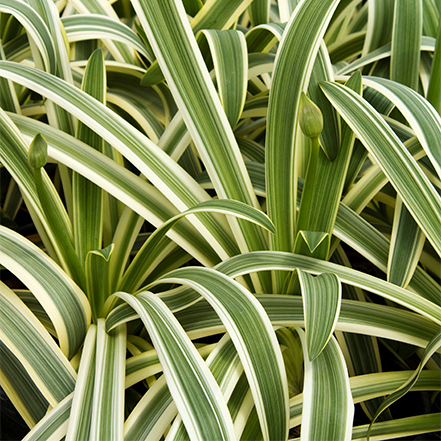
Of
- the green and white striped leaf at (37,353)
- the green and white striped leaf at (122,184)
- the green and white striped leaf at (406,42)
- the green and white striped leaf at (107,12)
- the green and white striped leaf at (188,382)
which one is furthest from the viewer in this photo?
the green and white striped leaf at (107,12)

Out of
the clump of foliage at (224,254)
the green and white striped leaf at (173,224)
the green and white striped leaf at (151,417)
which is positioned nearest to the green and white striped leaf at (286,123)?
the clump of foliage at (224,254)

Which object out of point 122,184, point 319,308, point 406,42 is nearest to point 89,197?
point 122,184

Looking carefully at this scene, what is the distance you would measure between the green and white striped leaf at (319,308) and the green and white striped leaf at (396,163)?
0.16 metres

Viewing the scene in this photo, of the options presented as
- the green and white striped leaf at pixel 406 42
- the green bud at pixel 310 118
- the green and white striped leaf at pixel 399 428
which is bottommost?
the green and white striped leaf at pixel 399 428

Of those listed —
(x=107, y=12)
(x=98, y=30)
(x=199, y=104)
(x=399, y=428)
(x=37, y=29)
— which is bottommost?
(x=399, y=428)

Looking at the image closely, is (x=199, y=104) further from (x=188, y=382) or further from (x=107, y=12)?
(x=107, y=12)

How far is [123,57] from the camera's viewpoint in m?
0.95

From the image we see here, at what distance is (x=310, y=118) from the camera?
1.62 ft

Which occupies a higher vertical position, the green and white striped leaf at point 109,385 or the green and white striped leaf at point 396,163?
the green and white striped leaf at point 396,163

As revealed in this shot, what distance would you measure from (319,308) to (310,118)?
0.68 feet

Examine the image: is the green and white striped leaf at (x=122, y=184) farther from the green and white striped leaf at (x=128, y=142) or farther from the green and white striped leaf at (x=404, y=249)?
the green and white striped leaf at (x=404, y=249)

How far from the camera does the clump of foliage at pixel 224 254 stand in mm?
491

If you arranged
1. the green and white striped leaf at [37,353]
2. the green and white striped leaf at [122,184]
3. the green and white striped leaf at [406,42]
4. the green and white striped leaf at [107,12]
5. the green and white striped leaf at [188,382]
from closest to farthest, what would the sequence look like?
the green and white striped leaf at [188,382]
the green and white striped leaf at [37,353]
the green and white striped leaf at [122,184]
the green and white striped leaf at [406,42]
the green and white striped leaf at [107,12]

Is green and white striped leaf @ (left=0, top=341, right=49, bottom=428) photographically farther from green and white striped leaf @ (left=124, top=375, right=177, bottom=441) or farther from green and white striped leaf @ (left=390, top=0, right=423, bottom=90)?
green and white striped leaf @ (left=390, top=0, right=423, bottom=90)
